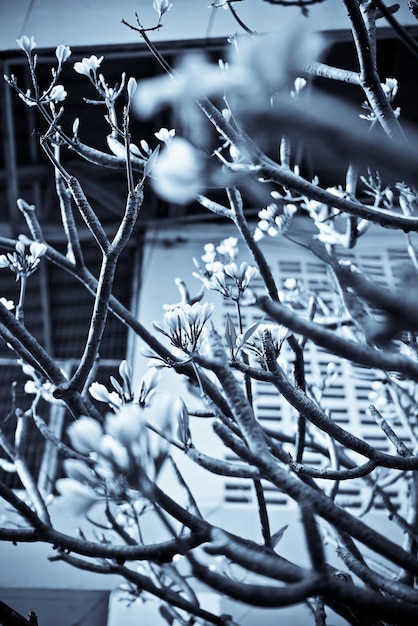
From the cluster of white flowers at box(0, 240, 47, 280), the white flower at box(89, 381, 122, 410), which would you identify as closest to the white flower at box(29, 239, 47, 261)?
the cluster of white flowers at box(0, 240, 47, 280)

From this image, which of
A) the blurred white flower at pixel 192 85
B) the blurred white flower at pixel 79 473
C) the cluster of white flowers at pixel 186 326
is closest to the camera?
the blurred white flower at pixel 192 85

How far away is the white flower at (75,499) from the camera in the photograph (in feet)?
2.30

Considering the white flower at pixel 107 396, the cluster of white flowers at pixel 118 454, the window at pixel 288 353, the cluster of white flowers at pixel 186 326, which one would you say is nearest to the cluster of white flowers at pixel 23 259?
the white flower at pixel 107 396

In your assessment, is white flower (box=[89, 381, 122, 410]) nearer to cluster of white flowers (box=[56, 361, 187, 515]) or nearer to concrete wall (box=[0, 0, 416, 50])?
cluster of white flowers (box=[56, 361, 187, 515])

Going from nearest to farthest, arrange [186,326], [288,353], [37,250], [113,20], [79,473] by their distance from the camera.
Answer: [79,473]
[186,326]
[37,250]
[288,353]
[113,20]

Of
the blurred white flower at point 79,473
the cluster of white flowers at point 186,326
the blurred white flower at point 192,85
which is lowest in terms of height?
the blurred white flower at point 79,473

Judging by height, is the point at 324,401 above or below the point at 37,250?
below

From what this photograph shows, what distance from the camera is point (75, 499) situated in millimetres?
703

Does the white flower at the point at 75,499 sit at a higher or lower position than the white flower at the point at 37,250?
lower

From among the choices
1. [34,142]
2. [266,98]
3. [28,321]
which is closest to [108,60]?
[34,142]

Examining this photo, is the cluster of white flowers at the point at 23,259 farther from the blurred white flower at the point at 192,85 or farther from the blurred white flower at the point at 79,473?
the blurred white flower at the point at 192,85

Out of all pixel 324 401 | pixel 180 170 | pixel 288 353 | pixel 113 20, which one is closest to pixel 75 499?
pixel 180 170

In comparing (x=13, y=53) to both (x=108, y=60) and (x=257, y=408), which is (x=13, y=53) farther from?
(x=257, y=408)

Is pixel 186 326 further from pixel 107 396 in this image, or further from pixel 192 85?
pixel 192 85
